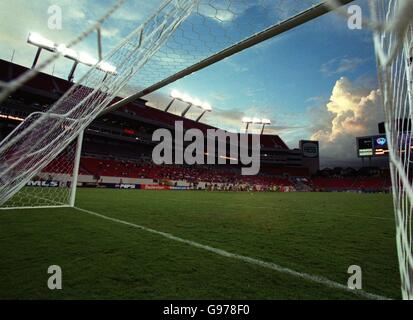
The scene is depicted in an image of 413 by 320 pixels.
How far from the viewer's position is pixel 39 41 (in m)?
25.1

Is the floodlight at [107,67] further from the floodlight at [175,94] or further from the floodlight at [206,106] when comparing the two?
the floodlight at [206,106]

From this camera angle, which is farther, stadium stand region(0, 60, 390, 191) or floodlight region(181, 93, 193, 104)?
floodlight region(181, 93, 193, 104)

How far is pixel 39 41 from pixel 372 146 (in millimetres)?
49807

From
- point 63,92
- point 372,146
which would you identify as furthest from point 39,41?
point 372,146

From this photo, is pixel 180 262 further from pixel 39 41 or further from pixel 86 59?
pixel 39 41

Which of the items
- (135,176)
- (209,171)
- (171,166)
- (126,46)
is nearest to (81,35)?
(126,46)

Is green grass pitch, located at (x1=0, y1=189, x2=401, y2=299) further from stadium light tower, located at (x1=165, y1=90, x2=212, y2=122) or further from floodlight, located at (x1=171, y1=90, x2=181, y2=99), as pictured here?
stadium light tower, located at (x1=165, y1=90, x2=212, y2=122)

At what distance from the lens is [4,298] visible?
1882mm

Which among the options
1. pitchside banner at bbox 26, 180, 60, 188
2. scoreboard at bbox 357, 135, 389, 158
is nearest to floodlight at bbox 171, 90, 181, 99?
pitchside banner at bbox 26, 180, 60, 188

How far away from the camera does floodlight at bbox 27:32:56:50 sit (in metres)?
24.7

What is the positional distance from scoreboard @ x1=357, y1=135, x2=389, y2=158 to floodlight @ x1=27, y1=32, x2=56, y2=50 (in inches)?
1894

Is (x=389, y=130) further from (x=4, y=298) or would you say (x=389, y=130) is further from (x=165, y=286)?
(x=4, y=298)

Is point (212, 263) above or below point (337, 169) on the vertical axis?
below

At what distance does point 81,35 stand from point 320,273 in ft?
9.41
